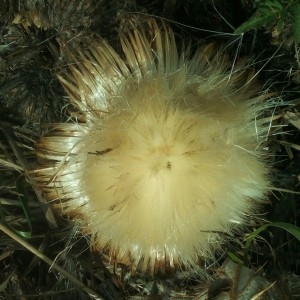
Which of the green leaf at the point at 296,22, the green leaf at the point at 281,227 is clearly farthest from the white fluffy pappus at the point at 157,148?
the green leaf at the point at 296,22

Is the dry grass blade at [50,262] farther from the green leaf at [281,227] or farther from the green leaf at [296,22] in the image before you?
the green leaf at [296,22]

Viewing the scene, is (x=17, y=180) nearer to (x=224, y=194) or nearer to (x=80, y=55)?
(x=80, y=55)

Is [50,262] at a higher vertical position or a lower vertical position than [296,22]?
lower

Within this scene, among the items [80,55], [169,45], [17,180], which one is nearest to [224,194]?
[169,45]

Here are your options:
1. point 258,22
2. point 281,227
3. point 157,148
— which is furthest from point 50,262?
point 258,22

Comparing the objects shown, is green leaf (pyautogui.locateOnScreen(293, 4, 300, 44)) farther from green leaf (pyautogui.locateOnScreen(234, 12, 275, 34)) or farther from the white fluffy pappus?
the white fluffy pappus

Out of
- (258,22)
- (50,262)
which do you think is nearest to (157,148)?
(258,22)

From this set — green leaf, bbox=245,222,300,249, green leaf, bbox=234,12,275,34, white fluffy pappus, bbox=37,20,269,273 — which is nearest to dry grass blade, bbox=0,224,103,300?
white fluffy pappus, bbox=37,20,269,273

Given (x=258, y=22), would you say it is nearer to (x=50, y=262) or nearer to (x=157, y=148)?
(x=157, y=148)

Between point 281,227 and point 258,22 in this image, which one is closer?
point 258,22
